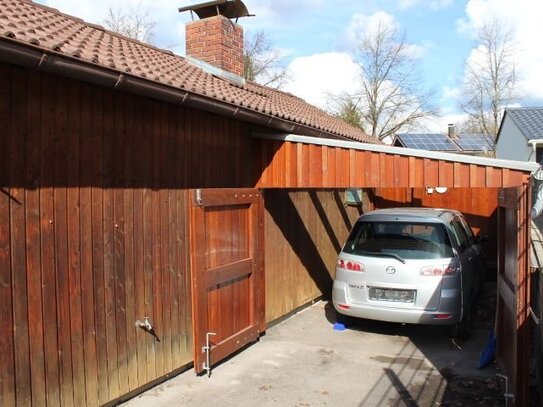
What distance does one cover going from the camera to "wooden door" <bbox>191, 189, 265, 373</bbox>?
18.0ft

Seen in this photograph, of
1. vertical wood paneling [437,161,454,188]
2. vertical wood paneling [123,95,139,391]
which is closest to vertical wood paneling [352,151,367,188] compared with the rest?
vertical wood paneling [437,161,454,188]

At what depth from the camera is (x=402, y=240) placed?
7211 millimetres

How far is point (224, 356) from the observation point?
19.5 feet

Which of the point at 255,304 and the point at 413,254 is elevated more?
the point at 413,254

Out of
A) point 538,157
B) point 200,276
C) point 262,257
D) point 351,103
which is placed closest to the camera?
point 200,276

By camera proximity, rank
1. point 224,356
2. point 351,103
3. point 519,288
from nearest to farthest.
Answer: point 519,288, point 224,356, point 351,103

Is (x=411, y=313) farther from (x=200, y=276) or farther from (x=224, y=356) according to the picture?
(x=200, y=276)

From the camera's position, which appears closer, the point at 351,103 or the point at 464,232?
the point at 464,232

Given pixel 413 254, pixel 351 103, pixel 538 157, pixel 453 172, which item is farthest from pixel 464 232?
pixel 351 103

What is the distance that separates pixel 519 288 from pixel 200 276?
10.1 feet

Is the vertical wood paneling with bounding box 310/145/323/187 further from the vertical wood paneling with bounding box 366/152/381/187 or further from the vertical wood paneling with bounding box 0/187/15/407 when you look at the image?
the vertical wood paneling with bounding box 0/187/15/407

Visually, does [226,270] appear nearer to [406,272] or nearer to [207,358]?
[207,358]

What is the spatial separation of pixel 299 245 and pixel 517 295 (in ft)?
14.8

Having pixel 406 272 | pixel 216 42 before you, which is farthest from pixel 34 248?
pixel 216 42
